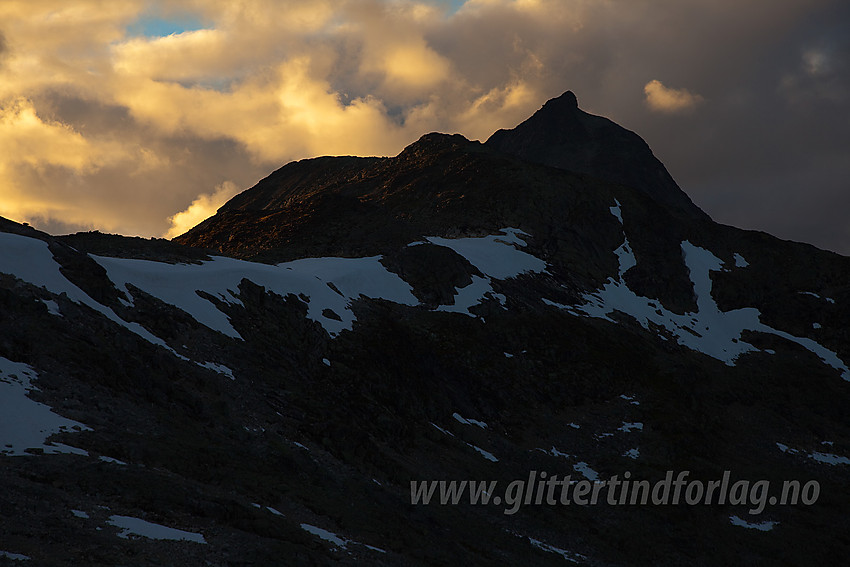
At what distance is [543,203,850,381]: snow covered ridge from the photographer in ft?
274

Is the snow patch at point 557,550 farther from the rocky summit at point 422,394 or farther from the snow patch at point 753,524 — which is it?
the snow patch at point 753,524

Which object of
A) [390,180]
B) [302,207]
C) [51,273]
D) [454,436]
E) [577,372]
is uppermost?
[390,180]

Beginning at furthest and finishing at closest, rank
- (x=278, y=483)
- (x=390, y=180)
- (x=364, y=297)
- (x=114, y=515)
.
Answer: (x=390, y=180)
(x=364, y=297)
(x=278, y=483)
(x=114, y=515)

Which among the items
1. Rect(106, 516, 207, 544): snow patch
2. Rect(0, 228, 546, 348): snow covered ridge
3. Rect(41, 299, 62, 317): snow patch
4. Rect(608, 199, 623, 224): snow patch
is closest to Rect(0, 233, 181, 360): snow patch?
Rect(0, 228, 546, 348): snow covered ridge

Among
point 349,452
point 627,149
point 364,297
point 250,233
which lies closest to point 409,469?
point 349,452

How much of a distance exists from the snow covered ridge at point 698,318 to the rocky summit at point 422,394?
0.52 metres

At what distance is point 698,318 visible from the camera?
9294 cm

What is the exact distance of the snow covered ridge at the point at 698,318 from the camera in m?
83.4

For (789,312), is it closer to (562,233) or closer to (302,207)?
(562,233)

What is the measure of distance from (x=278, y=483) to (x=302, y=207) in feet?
256

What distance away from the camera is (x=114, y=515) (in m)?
18.9

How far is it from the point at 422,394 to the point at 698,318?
5792 cm

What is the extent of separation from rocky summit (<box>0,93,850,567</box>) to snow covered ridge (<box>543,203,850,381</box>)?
1.72 feet

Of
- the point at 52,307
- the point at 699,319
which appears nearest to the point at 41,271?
the point at 52,307
